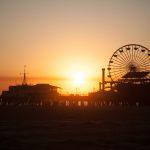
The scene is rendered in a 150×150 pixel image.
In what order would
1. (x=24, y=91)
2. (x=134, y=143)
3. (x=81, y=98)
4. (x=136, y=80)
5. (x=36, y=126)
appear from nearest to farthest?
1. (x=134, y=143)
2. (x=36, y=126)
3. (x=136, y=80)
4. (x=81, y=98)
5. (x=24, y=91)

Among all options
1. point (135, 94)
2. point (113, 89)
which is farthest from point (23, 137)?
point (113, 89)

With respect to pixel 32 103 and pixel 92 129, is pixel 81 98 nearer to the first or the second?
pixel 32 103

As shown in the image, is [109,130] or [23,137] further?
[109,130]

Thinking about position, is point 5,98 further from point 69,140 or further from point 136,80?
point 69,140

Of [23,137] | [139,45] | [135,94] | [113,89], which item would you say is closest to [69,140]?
[23,137]

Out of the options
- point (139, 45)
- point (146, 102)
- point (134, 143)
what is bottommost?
point (134, 143)

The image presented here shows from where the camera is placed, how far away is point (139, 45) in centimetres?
5881

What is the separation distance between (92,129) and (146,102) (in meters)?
25.8

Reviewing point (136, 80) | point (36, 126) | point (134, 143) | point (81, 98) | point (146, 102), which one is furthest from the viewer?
point (81, 98)

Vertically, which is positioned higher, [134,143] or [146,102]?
[146,102]

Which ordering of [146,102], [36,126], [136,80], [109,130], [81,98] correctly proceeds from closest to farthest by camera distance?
[109,130]
[36,126]
[146,102]
[136,80]
[81,98]

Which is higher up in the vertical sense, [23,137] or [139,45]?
[139,45]

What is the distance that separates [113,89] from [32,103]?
14356 millimetres

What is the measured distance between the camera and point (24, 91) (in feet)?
222
